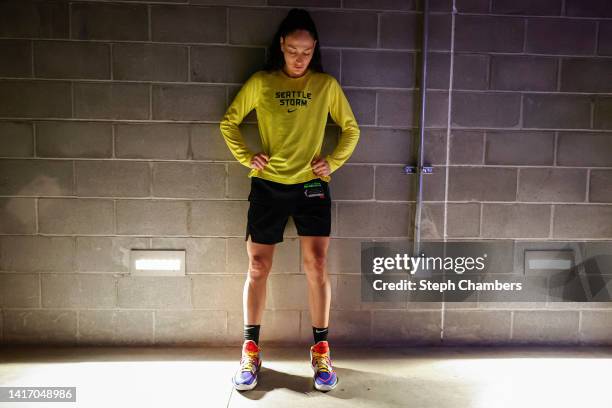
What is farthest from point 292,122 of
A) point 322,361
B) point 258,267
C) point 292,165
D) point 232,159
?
point 322,361

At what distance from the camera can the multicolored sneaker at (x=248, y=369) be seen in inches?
79.4

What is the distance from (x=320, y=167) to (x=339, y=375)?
985mm

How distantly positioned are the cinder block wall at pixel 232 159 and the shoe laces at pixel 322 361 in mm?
364

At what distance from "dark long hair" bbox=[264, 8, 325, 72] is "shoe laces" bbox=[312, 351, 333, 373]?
4.49ft

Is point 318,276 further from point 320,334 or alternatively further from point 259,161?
point 259,161

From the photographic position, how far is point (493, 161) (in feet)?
8.14

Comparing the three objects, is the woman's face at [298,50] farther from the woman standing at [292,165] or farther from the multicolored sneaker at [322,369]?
the multicolored sneaker at [322,369]

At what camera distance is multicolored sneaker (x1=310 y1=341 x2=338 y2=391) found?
202 cm

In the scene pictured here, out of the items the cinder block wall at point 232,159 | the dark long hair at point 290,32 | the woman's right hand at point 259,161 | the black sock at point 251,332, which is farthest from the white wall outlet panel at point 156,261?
the dark long hair at point 290,32

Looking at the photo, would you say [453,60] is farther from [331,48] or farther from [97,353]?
[97,353]

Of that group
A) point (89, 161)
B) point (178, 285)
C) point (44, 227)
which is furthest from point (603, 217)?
point (44, 227)

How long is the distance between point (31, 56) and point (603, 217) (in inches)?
124

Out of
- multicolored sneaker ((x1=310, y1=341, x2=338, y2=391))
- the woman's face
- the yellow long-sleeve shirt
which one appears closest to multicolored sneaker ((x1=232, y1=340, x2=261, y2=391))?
multicolored sneaker ((x1=310, y1=341, x2=338, y2=391))

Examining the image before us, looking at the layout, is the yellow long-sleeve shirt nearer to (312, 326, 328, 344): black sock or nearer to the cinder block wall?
the cinder block wall
